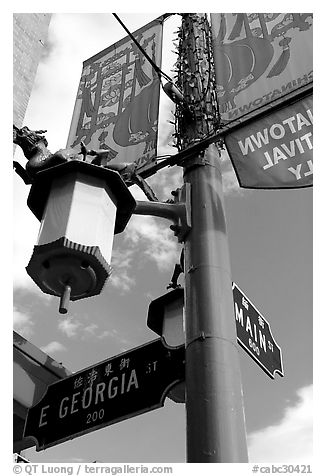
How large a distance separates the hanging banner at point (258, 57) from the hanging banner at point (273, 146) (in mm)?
251

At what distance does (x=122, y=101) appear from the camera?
205 inches

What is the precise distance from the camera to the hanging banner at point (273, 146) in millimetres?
3508

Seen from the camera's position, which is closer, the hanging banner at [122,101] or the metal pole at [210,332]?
the metal pole at [210,332]

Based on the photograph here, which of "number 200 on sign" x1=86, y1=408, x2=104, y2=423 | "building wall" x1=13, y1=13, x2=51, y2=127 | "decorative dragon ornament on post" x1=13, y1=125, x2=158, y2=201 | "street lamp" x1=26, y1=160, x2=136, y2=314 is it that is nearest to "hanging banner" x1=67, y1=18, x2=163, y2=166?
"building wall" x1=13, y1=13, x2=51, y2=127

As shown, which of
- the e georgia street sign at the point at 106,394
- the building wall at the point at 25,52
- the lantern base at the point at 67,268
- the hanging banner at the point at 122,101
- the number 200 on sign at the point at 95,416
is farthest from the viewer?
the building wall at the point at 25,52

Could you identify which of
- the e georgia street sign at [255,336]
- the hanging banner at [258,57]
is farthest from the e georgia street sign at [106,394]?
the hanging banner at [258,57]

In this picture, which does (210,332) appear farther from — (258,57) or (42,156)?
(258,57)

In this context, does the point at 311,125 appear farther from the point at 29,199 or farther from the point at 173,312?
the point at 29,199

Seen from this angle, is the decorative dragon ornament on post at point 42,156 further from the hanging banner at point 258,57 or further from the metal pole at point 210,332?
the hanging banner at point 258,57

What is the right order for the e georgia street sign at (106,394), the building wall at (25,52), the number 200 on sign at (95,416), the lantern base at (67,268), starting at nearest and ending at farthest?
the lantern base at (67,268), the e georgia street sign at (106,394), the number 200 on sign at (95,416), the building wall at (25,52)

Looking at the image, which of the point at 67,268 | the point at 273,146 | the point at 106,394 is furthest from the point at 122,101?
the point at 67,268

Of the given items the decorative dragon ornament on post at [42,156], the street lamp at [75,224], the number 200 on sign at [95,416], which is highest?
the decorative dragon ornament on post at [42,156]

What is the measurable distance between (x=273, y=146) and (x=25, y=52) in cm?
364

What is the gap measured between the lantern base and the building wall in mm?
3274
